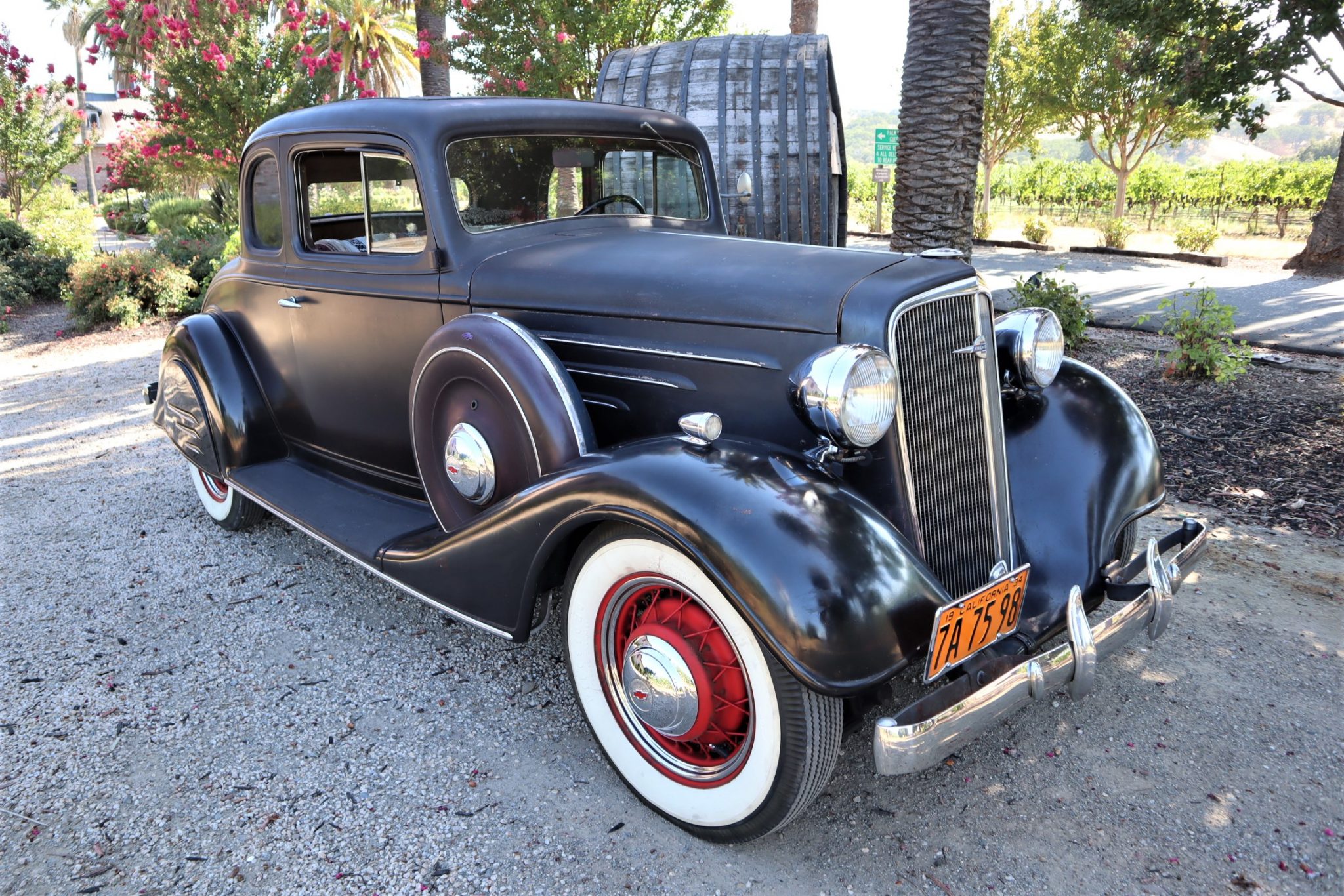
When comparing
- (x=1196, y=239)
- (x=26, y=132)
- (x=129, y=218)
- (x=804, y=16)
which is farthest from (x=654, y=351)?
(x=129, y=218)

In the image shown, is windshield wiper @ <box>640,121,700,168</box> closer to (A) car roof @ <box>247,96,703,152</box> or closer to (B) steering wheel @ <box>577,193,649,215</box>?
(A) car roof @ <box>247,96,703,152</box>

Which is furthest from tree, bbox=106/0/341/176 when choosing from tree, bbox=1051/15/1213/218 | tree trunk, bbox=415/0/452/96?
tree, bbox=1051/15/1213/218

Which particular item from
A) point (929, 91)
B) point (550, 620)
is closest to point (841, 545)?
point (550, 620)

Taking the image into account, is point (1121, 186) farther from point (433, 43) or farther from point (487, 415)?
point (487, 415)

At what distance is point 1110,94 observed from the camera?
1764 centimetres

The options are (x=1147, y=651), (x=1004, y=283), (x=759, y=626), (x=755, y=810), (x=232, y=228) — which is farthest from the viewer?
(x=232, y=228)

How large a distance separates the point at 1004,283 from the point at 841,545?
31.5 ft

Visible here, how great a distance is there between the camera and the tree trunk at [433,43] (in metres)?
10.0

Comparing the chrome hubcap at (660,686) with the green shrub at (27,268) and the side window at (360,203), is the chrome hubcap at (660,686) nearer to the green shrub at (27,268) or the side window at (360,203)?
the side window at (360,203)

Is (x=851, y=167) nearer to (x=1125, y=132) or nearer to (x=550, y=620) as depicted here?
(x=1125, y=132)

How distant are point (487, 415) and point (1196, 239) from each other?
1557 cm

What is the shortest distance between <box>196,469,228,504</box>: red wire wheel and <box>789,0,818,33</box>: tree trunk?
8.72m

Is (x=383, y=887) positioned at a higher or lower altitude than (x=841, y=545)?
lower

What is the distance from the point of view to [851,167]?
111ft
